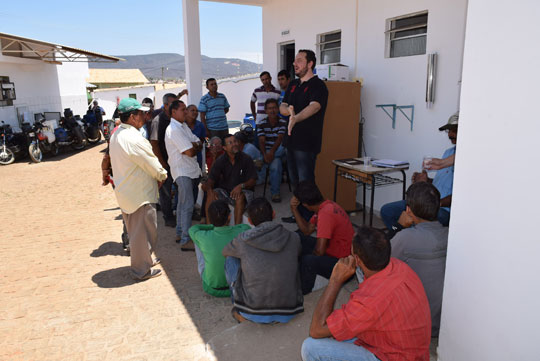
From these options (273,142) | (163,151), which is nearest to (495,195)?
(163,151)

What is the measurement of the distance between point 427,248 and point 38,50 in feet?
52.7

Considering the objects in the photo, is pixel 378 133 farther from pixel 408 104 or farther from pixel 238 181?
pixel 238 181

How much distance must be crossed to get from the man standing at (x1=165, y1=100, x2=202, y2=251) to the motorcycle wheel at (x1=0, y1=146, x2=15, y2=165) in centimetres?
899

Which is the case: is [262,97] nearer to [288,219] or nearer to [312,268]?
[288,219]

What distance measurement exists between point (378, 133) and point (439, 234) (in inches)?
130

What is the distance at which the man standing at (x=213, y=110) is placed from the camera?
6789mm

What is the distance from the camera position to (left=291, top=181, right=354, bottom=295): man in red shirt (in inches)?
124

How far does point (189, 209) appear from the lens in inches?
174

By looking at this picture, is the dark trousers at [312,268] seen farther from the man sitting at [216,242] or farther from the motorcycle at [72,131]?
the motorcycle at [72,131]

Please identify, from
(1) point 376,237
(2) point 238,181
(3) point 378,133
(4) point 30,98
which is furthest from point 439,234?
(4) point 30,98

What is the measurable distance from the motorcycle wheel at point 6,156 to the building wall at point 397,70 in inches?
369

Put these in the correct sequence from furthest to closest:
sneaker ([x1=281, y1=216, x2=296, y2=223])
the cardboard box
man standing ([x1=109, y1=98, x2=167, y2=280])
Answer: the cardboard box, sneaker ([x1=281, y1=216, x2=296, y2=223]), man standing ([x1=109, y1=98, x2=167, y2=280])

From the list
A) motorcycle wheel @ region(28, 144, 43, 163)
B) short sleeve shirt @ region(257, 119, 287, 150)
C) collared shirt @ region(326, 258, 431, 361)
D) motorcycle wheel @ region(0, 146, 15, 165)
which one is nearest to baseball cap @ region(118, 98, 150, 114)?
collared shirt @ region(326, 258, 431, 361)

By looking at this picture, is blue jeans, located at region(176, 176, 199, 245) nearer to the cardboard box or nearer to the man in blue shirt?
the man in blue shirt
